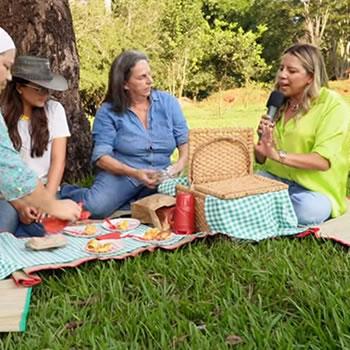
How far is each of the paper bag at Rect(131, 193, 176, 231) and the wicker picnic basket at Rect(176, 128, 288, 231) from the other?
125mm

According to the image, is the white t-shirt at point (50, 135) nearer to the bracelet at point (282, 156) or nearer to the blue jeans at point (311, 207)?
the bracelet at point (282, 156)

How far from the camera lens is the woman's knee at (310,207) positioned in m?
3.43

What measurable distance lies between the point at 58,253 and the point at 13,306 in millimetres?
609

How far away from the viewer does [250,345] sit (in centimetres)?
191

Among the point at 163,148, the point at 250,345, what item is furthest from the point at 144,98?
the point at 250,345

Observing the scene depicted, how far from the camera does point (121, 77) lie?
4016 mm

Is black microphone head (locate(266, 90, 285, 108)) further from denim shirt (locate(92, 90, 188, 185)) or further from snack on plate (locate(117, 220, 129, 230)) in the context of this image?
snack on plate (locate(117, 220, 129, 230))

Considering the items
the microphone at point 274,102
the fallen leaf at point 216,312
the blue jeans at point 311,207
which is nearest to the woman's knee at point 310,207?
the blue jeans at point 311,207

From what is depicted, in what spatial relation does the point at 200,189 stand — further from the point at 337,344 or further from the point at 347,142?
the point at 337,344

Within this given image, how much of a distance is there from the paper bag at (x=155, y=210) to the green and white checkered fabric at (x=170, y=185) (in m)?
0.06

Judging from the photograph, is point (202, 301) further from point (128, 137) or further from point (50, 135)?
point (128, 137)

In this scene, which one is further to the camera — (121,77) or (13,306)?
(121,77)

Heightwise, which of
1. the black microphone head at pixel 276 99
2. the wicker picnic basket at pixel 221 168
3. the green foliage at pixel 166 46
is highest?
the black microphone head at pixel 276 99

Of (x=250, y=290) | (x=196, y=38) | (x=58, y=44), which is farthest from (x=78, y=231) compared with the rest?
(x=196, y=38)
